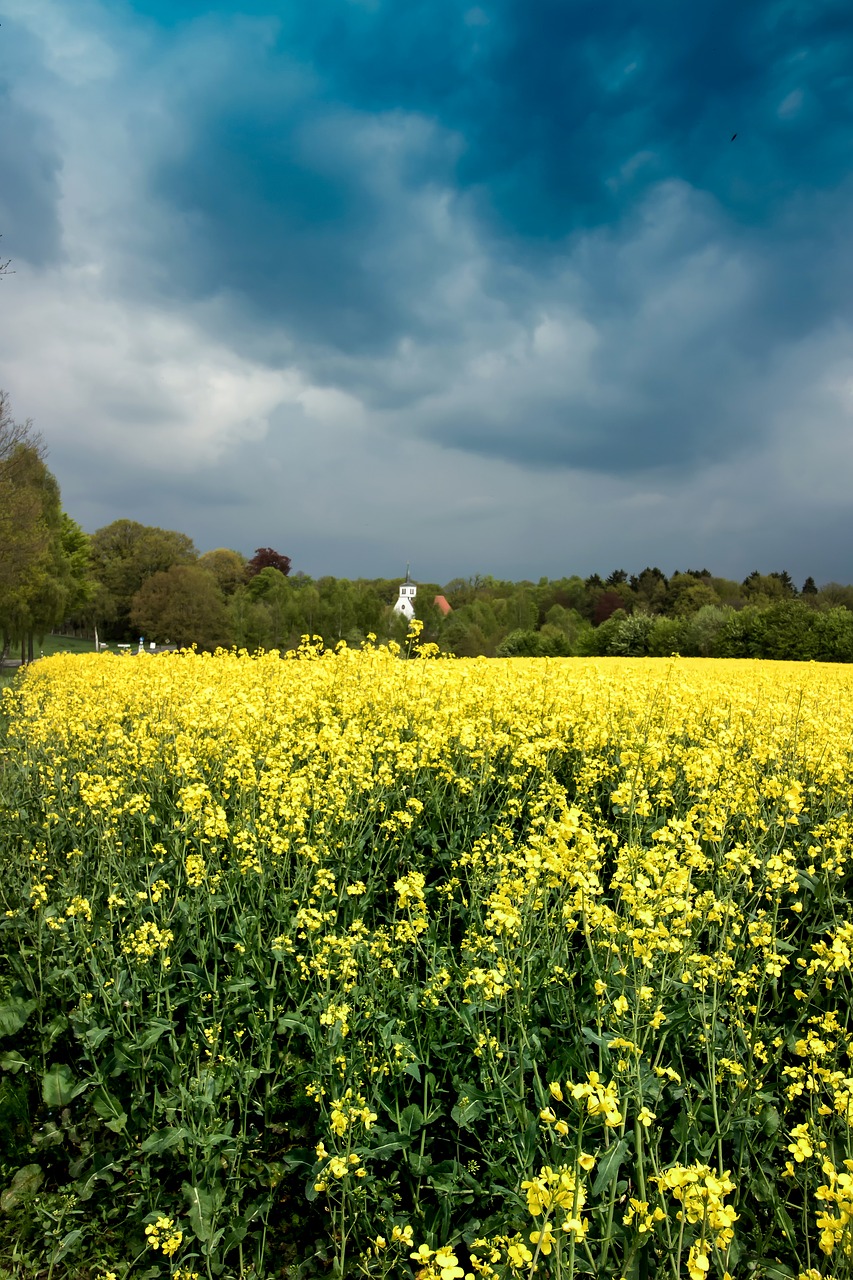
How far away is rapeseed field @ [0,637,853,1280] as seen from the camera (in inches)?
108

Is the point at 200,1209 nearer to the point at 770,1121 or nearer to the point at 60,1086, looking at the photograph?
the point at 60,1086

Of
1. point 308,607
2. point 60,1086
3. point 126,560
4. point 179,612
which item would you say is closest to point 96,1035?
point 60,1086

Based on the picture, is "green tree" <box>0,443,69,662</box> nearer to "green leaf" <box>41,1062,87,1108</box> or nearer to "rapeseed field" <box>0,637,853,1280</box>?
"rapeseed field" <box>0,637,853,1280</box>

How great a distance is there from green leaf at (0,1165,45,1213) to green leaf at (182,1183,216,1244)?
1089 mm

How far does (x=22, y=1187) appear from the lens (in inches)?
151

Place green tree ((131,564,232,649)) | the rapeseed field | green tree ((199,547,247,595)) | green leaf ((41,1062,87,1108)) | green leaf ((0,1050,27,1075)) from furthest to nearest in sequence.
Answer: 1. green tree ((199,547,247,595))
2. green tree ((131,564,232,649))
3. green leaf ((0,1050,27,1075))
4. green leaf ((41,1062,87,1108))
5. the rapeseed field

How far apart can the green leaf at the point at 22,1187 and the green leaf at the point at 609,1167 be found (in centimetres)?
314

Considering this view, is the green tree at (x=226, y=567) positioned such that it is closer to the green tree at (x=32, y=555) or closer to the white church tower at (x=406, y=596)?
the white church tower at (x=406, y=596)

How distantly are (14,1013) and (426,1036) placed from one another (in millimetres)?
2678

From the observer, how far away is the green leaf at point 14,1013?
4406 mm

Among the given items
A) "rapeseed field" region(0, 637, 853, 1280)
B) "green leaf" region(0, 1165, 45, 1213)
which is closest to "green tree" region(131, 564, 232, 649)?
"rapeseed field" region(0, 637, 853, 1280)

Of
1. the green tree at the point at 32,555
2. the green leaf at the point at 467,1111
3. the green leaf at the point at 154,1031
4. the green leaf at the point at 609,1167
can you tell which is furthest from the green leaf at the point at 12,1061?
the green tree at the point at 32,555

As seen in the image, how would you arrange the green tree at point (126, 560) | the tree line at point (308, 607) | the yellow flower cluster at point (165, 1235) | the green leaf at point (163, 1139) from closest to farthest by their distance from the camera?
the yellow flower cluster at point (165, 1235) < the green leaf at point (163, 1139) < the tree line at point (308, 607) < the green tree at point (126, 560)

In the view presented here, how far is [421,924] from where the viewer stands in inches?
142
